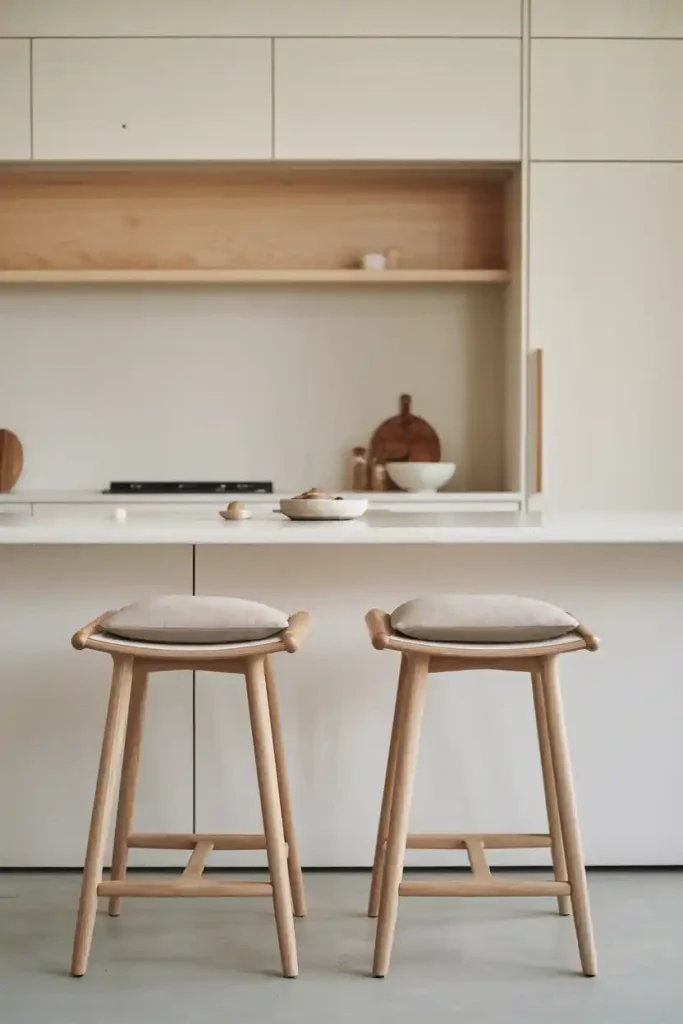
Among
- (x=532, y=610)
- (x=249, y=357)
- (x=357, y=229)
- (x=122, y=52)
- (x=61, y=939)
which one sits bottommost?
(x=61, y=939)

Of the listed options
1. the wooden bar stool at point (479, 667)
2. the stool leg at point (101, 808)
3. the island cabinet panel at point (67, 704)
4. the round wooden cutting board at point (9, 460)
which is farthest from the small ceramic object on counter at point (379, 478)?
the stool leg at point (101, 808)

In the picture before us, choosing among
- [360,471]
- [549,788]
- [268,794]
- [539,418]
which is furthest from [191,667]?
[360,471]

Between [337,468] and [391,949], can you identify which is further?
[337,468]

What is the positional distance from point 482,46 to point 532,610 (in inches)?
104

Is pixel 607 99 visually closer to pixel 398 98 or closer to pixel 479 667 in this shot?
pixel 398 98

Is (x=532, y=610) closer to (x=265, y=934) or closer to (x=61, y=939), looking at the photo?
(x=265, y=934)

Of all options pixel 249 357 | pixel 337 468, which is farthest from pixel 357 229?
pixel 337 468

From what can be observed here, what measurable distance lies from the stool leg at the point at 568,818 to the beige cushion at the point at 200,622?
0.51 meters

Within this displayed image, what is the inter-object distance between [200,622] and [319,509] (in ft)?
1.81

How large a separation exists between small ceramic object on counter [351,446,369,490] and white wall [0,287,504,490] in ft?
0.29

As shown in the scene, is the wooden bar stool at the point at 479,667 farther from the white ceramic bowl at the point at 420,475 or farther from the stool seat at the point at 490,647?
the white ceramic bowl at the point at 420,475

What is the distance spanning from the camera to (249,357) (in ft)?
14.6

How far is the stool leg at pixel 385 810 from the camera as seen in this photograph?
225 centimetres

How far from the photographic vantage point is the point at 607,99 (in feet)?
12.8
